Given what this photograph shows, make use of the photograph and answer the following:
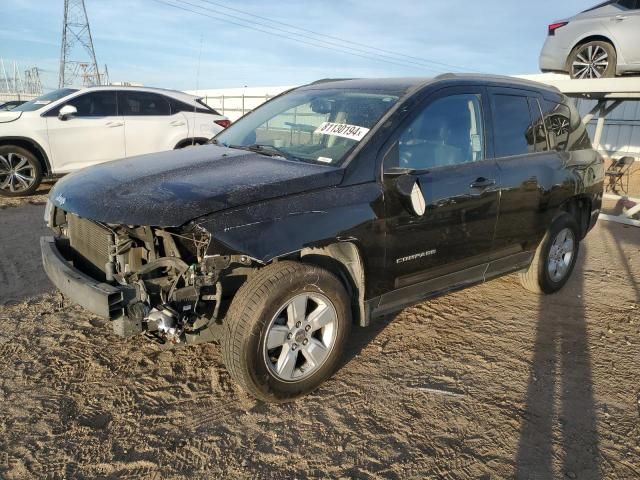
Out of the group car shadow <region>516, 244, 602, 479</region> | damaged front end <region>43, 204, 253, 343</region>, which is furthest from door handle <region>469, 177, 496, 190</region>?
damaged front end <region>43, 204, 253, 343</region>

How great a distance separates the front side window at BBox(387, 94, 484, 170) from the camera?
3242mm

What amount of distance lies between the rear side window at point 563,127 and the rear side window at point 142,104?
21.1ft

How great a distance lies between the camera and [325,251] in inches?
118

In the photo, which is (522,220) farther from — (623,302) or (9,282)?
(9,282)

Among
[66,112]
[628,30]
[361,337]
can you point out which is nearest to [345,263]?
[361,337]

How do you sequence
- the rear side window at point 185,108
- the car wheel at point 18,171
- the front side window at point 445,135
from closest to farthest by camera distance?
the front side window at point 445,135 < the car wheel at point 18,171 < the rear side window at point 185,108

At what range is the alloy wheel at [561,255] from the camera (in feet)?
15.2

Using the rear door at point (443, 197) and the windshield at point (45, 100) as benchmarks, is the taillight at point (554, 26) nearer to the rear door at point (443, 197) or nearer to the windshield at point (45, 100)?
the rear door at point (443, 197)

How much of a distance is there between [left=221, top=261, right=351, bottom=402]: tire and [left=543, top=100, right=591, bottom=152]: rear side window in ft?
8.82

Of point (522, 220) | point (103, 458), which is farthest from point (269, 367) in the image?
point (522, 220)

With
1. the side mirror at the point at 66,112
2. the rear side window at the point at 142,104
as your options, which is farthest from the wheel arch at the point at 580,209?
the side mirror at the point at 66,112

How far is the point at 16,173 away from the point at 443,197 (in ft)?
23.3

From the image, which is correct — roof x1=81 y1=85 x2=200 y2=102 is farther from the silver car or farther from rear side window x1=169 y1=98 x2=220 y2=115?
the silver car

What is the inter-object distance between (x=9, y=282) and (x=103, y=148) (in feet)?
14.1
